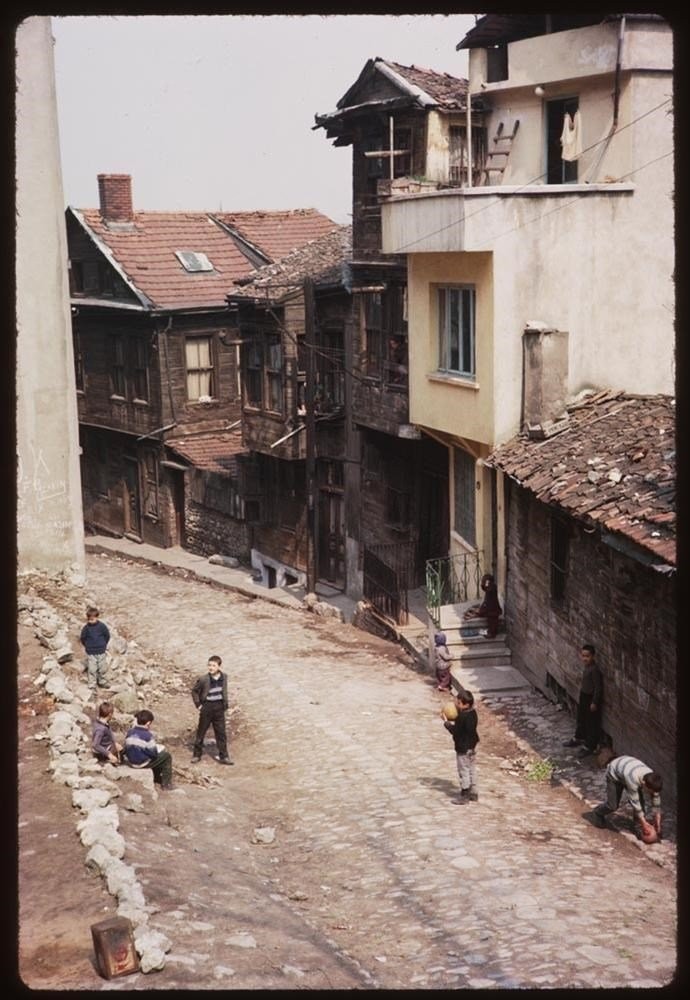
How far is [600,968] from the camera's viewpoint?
991cm

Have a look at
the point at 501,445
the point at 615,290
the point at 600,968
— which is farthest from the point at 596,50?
the point at 600,968

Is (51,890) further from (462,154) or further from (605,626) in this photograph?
(462,154)

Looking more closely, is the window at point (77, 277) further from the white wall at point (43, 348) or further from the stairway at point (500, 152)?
the stairway at point (500, 152)

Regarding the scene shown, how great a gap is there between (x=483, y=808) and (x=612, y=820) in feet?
5.11

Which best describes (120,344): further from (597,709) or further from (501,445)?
(597,709)

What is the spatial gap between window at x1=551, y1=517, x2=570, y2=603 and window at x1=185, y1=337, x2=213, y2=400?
19.8 meters

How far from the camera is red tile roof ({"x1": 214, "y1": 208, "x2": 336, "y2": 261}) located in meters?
39.1

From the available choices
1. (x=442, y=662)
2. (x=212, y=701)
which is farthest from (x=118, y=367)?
(x=212, y=701)

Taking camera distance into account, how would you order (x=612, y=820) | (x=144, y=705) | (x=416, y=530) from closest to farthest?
1. (x=612, y=820)
2. (x=144, y=705)
3. (x=416, y=530)

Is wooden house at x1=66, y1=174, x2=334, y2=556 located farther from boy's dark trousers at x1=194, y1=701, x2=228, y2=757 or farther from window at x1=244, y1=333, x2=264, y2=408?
boy's dark trousers at x1=194, y1=701, x2=228, y2=757

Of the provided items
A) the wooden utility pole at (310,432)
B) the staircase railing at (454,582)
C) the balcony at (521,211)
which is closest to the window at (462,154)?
the wooden utility pole at (310,432)

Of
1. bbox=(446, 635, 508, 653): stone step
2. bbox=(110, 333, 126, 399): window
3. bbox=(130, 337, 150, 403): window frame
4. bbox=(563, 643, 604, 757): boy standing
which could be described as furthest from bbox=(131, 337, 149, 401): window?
bbox=(563, 643, 604, 757): boy standing

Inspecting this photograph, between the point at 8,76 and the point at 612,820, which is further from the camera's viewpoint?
the point at 612,820

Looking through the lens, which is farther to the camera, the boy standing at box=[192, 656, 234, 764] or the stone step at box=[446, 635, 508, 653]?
the stone step at box=[446, 635, 508, 653]
